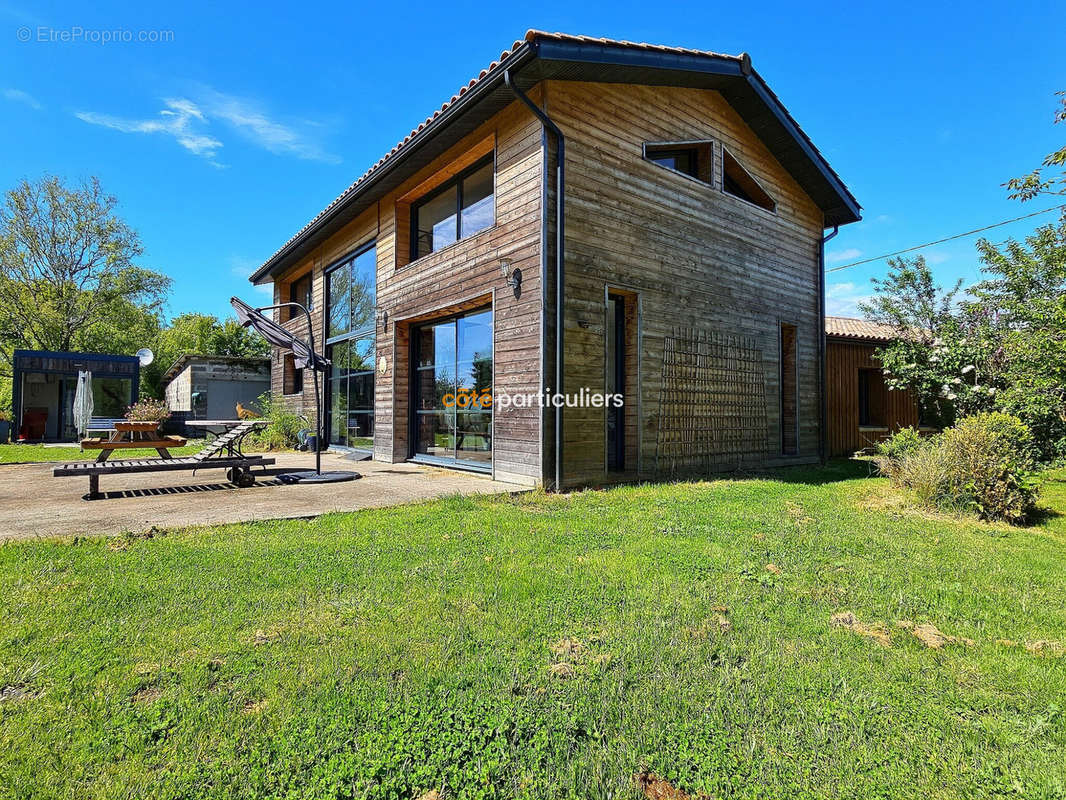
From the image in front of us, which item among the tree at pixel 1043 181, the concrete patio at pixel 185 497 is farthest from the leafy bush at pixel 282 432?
the tree at pixel 1043 181

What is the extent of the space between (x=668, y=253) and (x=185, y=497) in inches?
291

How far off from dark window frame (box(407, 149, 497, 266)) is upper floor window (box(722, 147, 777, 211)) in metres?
4.43

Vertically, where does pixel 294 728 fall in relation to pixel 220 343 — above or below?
below

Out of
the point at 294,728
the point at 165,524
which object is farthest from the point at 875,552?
the point at 165,524

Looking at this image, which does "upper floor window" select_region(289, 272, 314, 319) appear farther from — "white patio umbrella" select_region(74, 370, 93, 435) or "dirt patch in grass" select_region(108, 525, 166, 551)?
"dirt patch in grass" select_region(108, 525, 166, 551)

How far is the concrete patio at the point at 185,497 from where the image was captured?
175 inches

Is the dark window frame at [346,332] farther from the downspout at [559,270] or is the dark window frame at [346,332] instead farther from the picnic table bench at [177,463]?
the downspout at [559,270]

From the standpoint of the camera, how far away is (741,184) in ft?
33.4

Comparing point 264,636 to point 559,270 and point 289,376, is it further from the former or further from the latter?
point 289,376

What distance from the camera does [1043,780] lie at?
5.06 feet

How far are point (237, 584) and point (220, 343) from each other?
4106cm

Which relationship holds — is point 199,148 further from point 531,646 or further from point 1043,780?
point 1043,780

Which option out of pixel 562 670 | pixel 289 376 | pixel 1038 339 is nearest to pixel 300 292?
pixel 289 376

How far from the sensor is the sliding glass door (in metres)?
7.88
